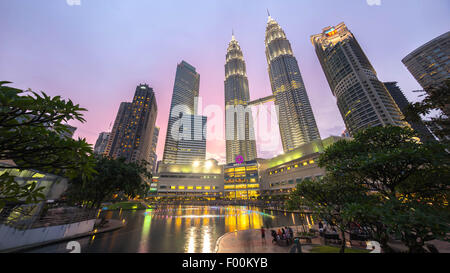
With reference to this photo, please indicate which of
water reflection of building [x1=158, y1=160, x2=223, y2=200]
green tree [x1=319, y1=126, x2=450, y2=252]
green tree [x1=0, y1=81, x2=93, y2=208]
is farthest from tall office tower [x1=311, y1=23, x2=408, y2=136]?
green tree [x1=0, y1=81, x2=93, y2=208]

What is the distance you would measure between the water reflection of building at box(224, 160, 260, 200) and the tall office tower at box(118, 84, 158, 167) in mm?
78727

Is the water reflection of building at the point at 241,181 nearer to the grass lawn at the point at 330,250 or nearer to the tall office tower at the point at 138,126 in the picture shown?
the tall office tower at the point at 138,126

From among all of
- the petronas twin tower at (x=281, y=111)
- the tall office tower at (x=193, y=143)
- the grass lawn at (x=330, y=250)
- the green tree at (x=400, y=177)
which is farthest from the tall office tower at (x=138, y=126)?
the green tree at (x=400, y=177)

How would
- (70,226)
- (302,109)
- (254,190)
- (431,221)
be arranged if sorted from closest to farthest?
(431,221), (70,226), (254,190), (302,109)

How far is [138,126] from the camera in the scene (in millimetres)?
139125

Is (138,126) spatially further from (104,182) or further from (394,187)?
(394,187)

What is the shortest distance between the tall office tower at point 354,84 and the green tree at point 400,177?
3670 inches

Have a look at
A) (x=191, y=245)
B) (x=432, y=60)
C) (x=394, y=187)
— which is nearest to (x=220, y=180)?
(x=191, y=245)

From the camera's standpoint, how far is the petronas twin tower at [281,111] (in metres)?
138
